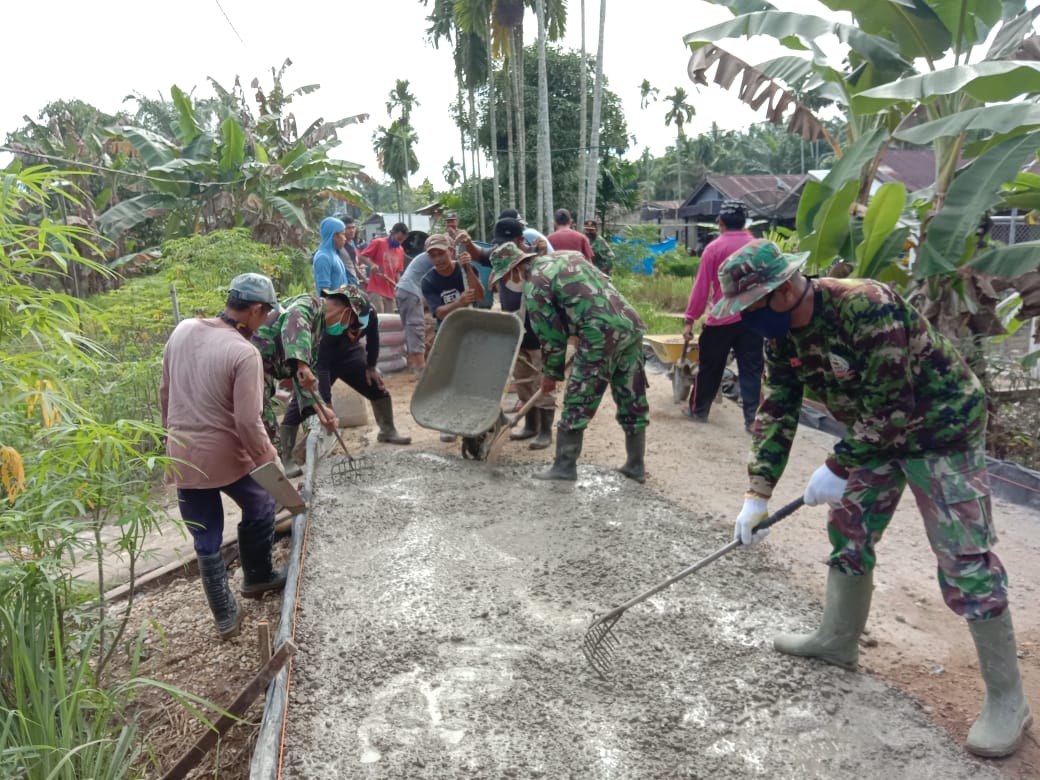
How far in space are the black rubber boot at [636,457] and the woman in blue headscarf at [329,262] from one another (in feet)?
11.0

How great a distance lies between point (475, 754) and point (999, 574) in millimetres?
1762

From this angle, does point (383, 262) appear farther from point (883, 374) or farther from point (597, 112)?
point (883, 374)

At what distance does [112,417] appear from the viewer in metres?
5.94

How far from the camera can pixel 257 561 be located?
3.96 m

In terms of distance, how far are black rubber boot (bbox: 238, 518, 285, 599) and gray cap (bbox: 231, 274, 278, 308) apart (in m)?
1.11

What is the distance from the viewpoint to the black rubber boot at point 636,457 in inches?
206

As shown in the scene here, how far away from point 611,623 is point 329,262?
5180 millimetres

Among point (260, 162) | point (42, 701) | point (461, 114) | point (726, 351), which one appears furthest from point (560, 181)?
point (42, 701)

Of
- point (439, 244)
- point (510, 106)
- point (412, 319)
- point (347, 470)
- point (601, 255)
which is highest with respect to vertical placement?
point (510, 106)

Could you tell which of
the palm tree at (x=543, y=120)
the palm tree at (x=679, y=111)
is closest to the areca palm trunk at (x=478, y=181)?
the palm tree at (x=543, y=120)

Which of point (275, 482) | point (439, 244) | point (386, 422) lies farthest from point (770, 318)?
point (439, 244)

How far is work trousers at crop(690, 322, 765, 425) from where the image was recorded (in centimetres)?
600

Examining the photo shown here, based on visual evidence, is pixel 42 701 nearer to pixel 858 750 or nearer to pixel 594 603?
pixel 594 603

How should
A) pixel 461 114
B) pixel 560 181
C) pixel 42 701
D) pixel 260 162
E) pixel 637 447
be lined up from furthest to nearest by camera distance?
pixel 461 114 < pixel 560 181 < pixel 260 162 < pixel 637 447 < pixel 42 701
